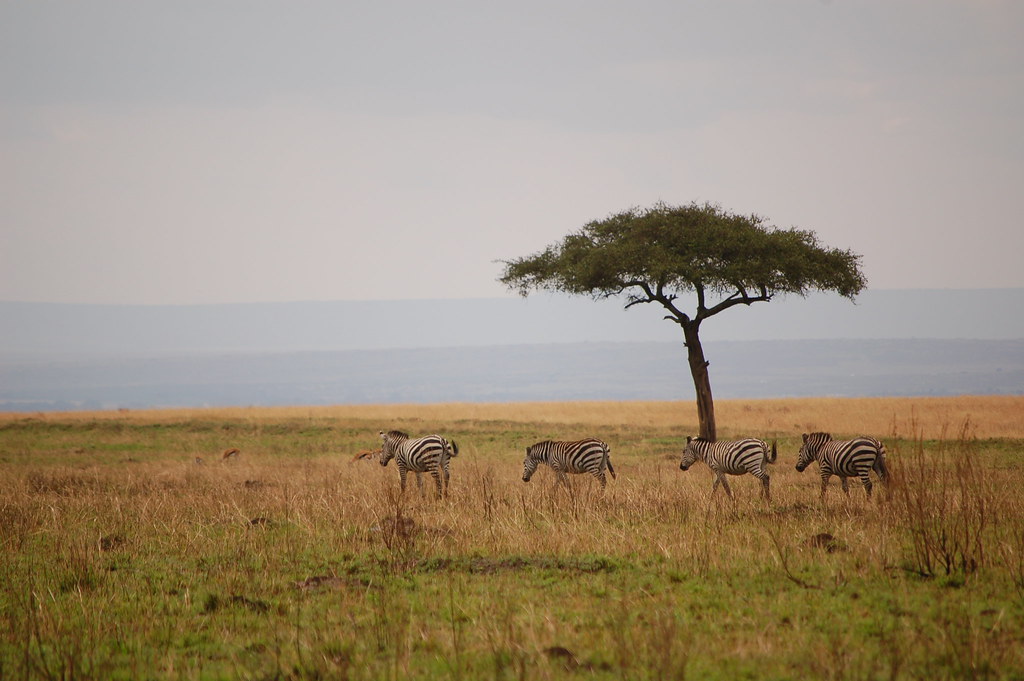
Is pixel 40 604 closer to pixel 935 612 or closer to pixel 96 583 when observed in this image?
pixel 96 583

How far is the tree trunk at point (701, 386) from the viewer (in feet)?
114

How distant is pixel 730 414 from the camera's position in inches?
1951

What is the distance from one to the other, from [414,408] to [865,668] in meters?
50.4

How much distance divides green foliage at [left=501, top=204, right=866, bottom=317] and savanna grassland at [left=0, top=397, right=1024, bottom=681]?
17.2 meters

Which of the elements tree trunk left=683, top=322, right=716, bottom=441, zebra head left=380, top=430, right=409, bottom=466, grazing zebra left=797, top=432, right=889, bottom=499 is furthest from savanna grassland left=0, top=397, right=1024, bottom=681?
tree trunk left=683, top=322, right=716, bottom=441

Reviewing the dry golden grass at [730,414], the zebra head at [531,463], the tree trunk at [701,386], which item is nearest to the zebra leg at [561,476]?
the zebra head at [531,463]

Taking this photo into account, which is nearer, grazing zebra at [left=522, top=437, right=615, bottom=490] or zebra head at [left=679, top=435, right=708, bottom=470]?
grazing zebra at [left=522, top=437, right=615, bottom=490]

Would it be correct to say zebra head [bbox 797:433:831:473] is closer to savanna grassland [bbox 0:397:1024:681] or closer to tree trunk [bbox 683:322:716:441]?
savanna grassland [bbox 0:397:1024:681]

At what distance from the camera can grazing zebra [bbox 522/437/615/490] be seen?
18594 millimetres

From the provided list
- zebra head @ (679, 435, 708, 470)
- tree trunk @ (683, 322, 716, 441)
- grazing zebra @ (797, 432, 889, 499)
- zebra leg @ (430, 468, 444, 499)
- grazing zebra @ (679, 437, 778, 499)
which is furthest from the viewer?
tree trunk @ (683, 322, 716, 441)

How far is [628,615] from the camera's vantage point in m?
8.59

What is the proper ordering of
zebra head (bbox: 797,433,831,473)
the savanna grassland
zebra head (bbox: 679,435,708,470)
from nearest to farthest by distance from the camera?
the savanna grassland
zebra head (bbox: 797,433,831,473)
zebra head (bbox: 679,435,708,470)

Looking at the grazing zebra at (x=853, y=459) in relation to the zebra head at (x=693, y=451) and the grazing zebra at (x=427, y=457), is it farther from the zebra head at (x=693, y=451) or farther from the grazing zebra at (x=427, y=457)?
the grazing zebra at (x=427, y=457)

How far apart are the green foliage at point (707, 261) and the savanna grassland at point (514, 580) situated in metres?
17.2
